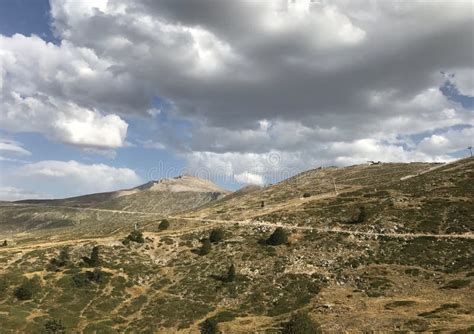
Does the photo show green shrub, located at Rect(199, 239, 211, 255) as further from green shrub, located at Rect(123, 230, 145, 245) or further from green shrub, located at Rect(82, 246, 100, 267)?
green shrub, located at Rect(82, 246, 100, 267)

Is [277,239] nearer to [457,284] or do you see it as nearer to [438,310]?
[457,284]

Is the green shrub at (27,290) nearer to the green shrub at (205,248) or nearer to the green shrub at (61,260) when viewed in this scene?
the green shrub at (61,260)

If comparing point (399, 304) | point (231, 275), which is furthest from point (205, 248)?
point (399, 304)

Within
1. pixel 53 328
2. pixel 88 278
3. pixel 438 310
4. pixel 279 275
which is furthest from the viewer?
pixel 88 278

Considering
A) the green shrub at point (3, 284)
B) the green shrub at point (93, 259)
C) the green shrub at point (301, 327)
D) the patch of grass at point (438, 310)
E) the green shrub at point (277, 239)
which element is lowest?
the patch of grass at point (438, 310)

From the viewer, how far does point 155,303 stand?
6062 cm

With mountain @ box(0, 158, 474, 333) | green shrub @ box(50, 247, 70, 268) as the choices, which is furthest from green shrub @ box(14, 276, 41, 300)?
green shrub @ box(50, 247, 70, 268)

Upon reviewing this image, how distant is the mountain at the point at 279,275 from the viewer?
1960 inches

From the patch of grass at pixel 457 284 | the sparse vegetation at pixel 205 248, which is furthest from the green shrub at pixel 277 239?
the patch of grass at pixel 457 284

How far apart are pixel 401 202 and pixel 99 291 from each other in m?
65.3

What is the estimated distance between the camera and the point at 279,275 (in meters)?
64.9

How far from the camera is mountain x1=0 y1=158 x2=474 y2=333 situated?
49781 millimetres

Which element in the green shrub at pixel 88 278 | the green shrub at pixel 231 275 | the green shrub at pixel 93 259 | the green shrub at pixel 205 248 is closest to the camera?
the green shrub at pixel 88 278

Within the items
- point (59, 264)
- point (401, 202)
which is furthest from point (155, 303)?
point (401, 202)
